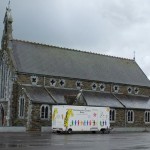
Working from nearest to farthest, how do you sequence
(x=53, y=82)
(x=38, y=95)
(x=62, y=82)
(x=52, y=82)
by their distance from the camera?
(x=38, y=95) < (x=52, y=82) < (x=53, y=82) < (x=62, y=82)

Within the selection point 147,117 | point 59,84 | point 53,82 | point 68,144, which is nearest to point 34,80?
point 53,82

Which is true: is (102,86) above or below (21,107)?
above

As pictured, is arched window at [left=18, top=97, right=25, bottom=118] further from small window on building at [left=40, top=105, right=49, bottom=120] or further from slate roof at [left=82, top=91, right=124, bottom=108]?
slate roof at [left=82, top=91, right=124, bottom=108]

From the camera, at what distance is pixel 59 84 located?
66.2 metres

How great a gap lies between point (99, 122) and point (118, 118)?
14.0 metres

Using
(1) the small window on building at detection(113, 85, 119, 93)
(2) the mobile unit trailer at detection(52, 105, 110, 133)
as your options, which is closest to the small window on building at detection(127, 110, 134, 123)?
(1) the small window on building at detection(113, 85, 119, 93)

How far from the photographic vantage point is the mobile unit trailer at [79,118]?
50844 mm

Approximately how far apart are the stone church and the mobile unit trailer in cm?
688

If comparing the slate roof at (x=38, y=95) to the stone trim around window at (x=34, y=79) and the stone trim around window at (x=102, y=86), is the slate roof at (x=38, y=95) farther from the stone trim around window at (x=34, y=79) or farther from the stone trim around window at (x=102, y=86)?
the stone trim around window at (x=102, y=86)

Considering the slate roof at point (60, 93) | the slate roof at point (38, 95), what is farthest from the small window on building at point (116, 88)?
the slate roof at point (38, 95)

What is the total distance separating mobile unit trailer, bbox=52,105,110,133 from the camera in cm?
5084

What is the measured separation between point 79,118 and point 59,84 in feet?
47.1

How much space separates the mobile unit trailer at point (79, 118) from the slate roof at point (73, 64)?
13095mm

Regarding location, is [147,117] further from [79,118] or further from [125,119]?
[79,118]
